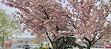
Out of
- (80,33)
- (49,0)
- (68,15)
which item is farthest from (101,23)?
(49,0)

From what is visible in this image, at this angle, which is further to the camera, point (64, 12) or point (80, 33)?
point (64, 12)

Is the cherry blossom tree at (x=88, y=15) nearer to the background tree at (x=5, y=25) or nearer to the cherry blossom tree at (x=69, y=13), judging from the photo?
the cherry blossom tree at (x=69, y=13)

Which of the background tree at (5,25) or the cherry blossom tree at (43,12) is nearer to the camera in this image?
the cherry blossom tree at (43,12)

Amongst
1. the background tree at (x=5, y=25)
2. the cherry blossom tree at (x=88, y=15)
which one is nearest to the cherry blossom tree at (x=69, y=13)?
the cherry blossom tree at (x=88, y=15)

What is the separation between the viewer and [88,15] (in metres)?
6.02

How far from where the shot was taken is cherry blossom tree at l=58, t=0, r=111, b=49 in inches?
201

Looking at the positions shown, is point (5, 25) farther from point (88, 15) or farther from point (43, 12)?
point (88, 15)

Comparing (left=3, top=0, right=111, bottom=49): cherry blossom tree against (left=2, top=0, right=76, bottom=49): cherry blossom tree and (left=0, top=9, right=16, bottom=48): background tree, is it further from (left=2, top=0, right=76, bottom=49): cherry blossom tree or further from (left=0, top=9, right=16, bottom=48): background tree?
(left=0, top=9, right=16, bottom=48): background tree

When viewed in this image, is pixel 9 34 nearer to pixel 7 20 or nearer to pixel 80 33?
pixel 7 20

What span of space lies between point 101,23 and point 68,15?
1.57 meters

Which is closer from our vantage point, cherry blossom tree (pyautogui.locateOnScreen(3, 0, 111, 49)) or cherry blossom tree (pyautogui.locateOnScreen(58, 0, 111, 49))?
cherry blossom tree (pyautogui.locateOnScreen(58, 0, 111, 49))

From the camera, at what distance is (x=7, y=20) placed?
752 inches

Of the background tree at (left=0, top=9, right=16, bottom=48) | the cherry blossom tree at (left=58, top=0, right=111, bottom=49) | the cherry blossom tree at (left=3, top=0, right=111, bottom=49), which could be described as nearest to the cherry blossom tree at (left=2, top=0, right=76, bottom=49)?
the cherry blossom tree at (left=3, top=0, right=111, bottom=49)

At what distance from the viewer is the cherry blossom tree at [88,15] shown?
5094mm
